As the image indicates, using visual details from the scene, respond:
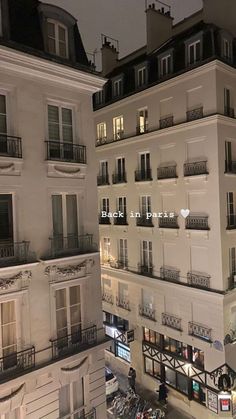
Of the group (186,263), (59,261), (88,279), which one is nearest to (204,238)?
(186,263)

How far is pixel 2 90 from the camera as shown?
28.6 feet

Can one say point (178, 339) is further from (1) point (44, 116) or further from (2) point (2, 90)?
(2) point (2, 90)

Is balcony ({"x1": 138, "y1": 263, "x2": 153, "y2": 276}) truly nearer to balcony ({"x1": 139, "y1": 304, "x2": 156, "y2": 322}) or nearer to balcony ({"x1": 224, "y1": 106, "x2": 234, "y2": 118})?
balcony ({"x1": 139, "y1": 304, "x2": 156, "y2": 322})

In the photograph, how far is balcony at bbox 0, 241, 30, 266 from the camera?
8578 mm

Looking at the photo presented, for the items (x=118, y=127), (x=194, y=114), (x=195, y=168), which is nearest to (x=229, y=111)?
(x=194, y=114)

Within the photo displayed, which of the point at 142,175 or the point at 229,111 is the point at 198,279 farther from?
the point at 229,111

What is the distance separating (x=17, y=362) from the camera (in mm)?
8586

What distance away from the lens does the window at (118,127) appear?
19781 mm

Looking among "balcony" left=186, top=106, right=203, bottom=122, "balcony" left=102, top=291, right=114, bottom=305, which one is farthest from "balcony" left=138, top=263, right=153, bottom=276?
"balcony" left=186, top=106, right=203, bottom=122

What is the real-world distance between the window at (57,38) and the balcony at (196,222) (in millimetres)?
9319

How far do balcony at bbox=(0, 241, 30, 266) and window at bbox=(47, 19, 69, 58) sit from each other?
562cm

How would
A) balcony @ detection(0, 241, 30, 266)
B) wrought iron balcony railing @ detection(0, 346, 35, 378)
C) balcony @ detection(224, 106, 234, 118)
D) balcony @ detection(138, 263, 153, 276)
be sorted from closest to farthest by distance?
wrought iron balcony railing @ detection(0, 346, 35, 378) → balcony @ detection(0, 241, 30, 266) → balcony @ detection(224, 106, 234, 118) → balcony @ detection(138, 263, 153, 276)

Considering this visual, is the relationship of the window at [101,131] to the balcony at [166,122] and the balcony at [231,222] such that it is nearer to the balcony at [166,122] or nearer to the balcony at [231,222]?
the balcony at [166,122]

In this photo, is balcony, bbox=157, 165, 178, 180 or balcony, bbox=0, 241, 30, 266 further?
balcony, bbox=157, 165, 178, 180
